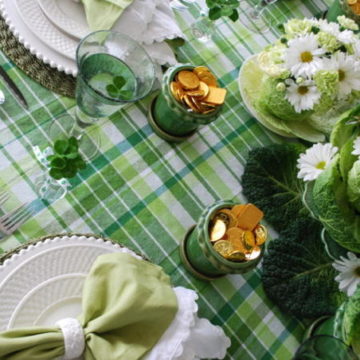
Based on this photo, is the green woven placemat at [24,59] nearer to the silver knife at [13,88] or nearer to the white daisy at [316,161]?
the silver knife at [13,88]

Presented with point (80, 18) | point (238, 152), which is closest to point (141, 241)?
point (238, 152)

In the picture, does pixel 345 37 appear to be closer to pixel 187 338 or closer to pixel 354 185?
pixel 354 185

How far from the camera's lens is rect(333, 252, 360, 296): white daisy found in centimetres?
70

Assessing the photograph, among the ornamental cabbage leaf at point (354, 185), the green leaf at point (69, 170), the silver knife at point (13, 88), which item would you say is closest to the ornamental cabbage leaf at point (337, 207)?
the ornamental cabbage leaf at point (354, 185)

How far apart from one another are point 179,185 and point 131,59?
0.20m

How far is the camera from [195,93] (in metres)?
0.72

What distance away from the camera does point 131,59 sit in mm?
709

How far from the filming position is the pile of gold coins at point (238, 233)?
63 centimetres

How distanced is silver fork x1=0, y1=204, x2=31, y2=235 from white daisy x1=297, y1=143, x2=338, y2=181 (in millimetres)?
383

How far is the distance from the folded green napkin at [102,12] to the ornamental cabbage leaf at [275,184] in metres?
0.31

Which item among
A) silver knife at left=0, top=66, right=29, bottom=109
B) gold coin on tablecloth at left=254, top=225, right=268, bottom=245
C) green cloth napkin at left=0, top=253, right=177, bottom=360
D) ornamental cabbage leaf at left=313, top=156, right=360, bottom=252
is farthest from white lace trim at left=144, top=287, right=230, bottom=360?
silver knife at left=0, top=66, right=29, bottom=109

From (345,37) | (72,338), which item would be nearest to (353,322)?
(72,338)

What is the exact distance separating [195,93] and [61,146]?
0.20m

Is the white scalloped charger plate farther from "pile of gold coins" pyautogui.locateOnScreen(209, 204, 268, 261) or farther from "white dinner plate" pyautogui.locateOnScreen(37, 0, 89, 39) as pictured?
"pile of gold coins" pyautogui.locateOnScreen(209, 204, 268, 261)
